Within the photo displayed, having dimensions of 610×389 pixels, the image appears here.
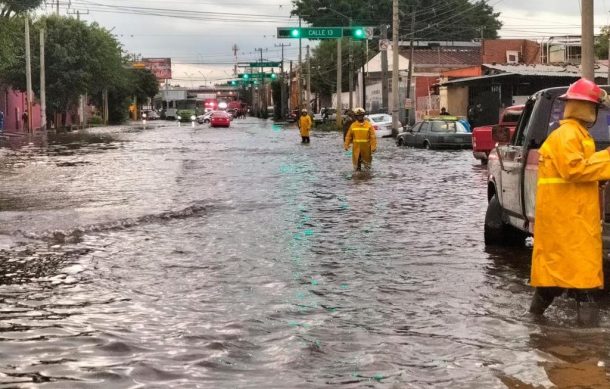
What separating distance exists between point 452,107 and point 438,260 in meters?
43.2

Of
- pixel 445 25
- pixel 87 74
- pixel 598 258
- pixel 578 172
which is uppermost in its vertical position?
pixel 445 25

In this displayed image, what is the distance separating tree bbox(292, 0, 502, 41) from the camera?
87.6m

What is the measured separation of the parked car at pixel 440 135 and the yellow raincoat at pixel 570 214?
2489 centimetres

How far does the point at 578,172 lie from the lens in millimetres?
5363

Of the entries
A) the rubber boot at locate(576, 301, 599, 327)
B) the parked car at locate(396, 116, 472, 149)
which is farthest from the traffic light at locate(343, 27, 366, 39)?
the rubber boot at locate(576, 301, 599, 327)

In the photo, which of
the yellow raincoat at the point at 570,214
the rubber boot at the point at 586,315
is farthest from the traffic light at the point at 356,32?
the yellow raincoat at the point at 570,214

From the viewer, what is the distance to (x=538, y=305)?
6078 mm

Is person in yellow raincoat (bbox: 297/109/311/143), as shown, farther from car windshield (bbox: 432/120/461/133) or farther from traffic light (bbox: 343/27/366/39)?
traffic light (bbox: 343/27/366/39)

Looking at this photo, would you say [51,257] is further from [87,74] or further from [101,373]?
[87,74]

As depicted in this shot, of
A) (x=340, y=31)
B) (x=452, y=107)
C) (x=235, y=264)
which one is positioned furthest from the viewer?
(x=452, y=107)

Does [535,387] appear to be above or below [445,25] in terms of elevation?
below

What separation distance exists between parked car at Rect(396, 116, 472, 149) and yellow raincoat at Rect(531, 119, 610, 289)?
81.7 feet

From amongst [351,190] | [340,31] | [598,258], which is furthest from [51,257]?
[340,31]

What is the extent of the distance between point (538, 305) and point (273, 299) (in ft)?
7.04
